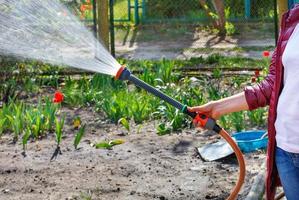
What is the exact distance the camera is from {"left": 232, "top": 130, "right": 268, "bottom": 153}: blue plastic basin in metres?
5.22

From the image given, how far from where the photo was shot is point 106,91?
22.3ft

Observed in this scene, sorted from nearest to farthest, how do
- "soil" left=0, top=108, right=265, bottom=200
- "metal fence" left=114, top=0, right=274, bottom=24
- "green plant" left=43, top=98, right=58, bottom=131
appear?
1. "soil" left=0, top=108, right=265, bottom=200
2. "green plant" left=43, top=98, right=58, bottom=131
3. "metal fence" left=114, top=0, right=274, bottom=24

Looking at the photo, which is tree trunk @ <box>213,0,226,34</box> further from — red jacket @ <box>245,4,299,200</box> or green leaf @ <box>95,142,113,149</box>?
red jacket @ <box>245,4,299,200</box>

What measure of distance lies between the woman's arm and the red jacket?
0.03m

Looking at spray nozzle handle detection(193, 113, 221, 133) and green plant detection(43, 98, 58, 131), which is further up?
spray nozzle handle detection(193, 113, 221, 133)

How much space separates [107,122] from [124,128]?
28 centimetres

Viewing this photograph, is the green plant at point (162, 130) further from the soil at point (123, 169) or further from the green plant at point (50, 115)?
the green plant at point (50, 115)

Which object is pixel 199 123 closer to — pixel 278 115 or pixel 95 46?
pixel 278 115

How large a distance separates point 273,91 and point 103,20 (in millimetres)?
5844

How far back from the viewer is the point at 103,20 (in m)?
8.42

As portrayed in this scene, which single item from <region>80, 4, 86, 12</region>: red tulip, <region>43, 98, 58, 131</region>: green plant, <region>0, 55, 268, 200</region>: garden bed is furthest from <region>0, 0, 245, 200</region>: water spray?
<region>80, 4, 86, 12</region>: red tulip

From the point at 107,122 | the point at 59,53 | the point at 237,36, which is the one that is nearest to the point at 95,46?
the point at 59,53

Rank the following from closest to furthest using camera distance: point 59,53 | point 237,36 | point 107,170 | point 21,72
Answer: point 107,170 → point 21,72 → point 59,53 → point 237,36

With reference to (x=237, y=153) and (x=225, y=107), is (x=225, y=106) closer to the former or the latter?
(x=225, y=107)
